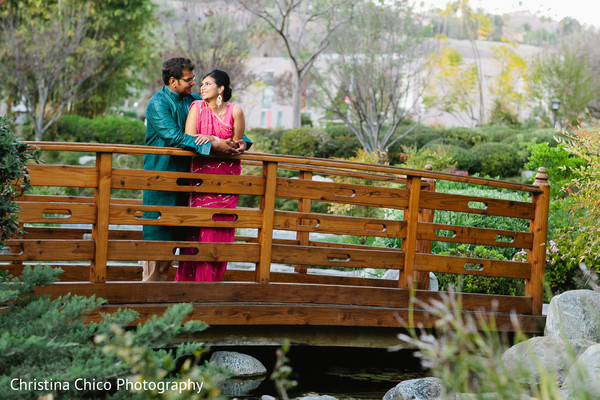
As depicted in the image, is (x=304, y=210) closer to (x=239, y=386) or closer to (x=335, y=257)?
(x=335, y=257)

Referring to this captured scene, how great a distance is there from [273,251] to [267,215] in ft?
1.01

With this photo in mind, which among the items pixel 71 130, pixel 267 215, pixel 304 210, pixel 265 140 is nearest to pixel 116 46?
pixel 71 130

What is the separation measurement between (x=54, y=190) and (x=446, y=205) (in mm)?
9743

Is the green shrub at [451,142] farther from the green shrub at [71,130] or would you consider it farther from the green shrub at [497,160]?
the green shrub at [71,130]

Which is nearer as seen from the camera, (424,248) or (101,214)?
(101,214)

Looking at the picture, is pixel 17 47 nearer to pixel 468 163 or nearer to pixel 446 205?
pixel 468 163

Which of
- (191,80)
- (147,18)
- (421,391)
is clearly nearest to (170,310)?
(421,391)

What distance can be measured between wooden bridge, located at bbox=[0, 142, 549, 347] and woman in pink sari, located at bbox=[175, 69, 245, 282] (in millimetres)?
144

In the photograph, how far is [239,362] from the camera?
18.2 feet

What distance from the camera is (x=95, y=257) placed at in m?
4.96

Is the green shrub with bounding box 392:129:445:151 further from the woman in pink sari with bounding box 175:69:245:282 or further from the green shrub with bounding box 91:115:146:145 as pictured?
the woman in pink sari with bounding box 175:69:245:282

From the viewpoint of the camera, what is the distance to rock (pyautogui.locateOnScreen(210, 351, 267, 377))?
5469mm

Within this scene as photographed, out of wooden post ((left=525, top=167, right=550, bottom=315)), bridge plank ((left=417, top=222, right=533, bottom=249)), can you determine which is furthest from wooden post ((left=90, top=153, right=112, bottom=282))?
wooden post ((left=525, top=167, right=550, bottom=315))

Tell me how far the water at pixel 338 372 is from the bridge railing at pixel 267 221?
684 mm
